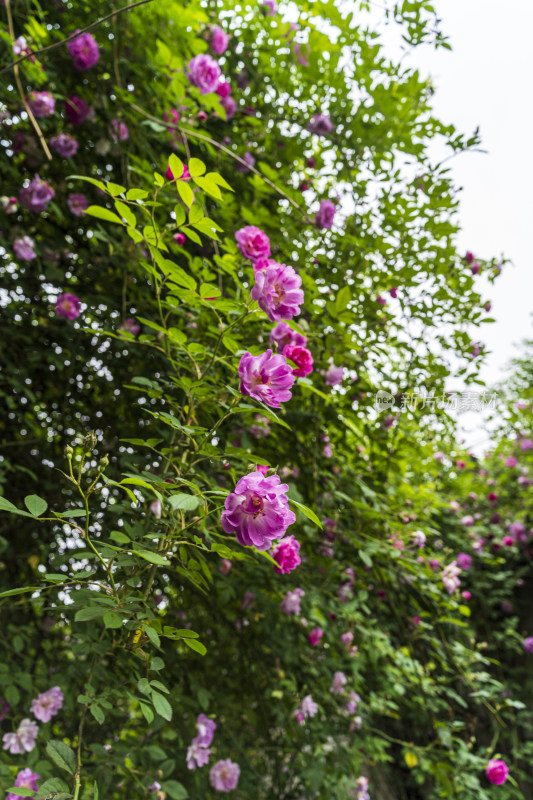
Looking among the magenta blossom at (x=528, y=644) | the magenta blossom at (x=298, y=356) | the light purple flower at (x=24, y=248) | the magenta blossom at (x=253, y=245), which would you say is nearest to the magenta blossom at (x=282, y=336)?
the magenta blossom at (x=298, y=356)

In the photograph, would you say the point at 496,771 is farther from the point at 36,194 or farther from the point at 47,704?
the point at 36,194

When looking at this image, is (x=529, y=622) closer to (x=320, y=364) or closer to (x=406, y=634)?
(x=406, y=634)

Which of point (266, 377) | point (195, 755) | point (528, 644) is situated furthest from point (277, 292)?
point (528, 644)

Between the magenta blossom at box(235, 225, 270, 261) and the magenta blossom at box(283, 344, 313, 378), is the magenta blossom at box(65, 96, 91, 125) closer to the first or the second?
the magenta blossom at box(235, 225, 270, 261)

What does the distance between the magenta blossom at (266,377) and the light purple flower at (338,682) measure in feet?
4.23

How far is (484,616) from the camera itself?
11.4ft

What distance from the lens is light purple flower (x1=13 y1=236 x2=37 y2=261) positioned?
1379mm

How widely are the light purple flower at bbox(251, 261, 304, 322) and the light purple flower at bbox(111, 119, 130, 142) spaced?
3.08 ft

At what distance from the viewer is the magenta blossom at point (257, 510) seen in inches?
22.7

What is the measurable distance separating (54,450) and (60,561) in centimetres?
80

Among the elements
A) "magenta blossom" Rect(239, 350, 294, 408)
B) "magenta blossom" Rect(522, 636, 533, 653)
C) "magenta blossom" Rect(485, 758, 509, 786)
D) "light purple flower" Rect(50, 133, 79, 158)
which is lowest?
"magenta blossom" Rect(485, 758, 509, 786)

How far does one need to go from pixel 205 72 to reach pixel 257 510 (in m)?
1.11

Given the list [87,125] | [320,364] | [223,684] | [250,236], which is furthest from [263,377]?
[223,684]

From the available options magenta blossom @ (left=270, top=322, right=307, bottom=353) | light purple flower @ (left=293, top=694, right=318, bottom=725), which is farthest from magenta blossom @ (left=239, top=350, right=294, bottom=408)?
light purple flower @ (left=293, top=694, right=318, bottom=725)
